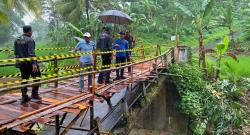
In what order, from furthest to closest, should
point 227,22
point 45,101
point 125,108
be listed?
point 227,22, point 125,108, point 45,101

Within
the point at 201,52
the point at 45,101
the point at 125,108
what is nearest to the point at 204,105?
the point at 201,52

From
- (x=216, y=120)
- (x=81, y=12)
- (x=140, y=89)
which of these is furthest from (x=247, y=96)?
(x=81, y=12)

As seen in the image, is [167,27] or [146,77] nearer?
[146,77]

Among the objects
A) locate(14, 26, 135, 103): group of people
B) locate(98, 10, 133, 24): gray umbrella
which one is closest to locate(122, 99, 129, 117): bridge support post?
locate(14, 26, 135, 103): group of people

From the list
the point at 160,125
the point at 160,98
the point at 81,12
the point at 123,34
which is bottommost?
the point at 160,125

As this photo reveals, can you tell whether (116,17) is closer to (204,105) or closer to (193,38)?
(204,105)

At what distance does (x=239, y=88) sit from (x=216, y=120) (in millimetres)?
4632

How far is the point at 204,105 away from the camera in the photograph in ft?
49.2

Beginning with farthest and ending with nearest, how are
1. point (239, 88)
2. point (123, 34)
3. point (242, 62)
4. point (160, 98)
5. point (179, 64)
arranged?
point (242, 62) < point (239, 88) < point (179, 64) < point (160, 98) < point (123, 34)

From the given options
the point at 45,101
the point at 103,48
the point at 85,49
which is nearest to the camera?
the point at 45,101

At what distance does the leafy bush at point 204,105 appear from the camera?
1410 centimetres

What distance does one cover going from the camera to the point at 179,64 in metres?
16.7

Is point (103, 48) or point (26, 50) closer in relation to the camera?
point (26, 50)

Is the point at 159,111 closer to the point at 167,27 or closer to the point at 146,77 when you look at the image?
the point at 146,77
